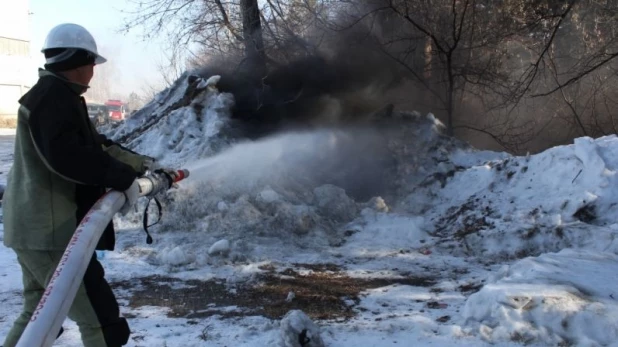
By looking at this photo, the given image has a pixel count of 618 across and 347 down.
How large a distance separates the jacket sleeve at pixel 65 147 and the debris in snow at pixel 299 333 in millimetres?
1624

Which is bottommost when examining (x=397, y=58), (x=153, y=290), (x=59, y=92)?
(x=153, y=290)

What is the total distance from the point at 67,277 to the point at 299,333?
5.67 feet

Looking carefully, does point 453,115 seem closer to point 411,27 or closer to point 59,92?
point 411,27

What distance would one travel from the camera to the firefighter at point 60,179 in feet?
7.91

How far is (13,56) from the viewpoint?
35.4 metres

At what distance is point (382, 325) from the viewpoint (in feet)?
12.7

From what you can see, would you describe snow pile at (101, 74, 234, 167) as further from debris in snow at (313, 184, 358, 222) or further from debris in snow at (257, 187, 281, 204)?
debris in snow at (313, 184, 358, 222)

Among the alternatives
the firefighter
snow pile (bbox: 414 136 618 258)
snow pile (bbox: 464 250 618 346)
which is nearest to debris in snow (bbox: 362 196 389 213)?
snow pile (bbox: 414 136 618 258)

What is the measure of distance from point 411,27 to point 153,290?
8.19m

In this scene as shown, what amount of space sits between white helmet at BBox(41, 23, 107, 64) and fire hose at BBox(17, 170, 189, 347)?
0.72m

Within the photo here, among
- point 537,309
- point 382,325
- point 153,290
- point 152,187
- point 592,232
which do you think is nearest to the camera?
point 152,187

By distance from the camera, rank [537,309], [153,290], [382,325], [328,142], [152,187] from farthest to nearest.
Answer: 1. [328,142]
2. [153,290]
3. [382,325]
4. [537,309]
5. [152,187]

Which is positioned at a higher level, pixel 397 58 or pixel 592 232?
pixel 397 58

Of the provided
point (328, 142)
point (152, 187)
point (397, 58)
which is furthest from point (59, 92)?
point (397, 58)
